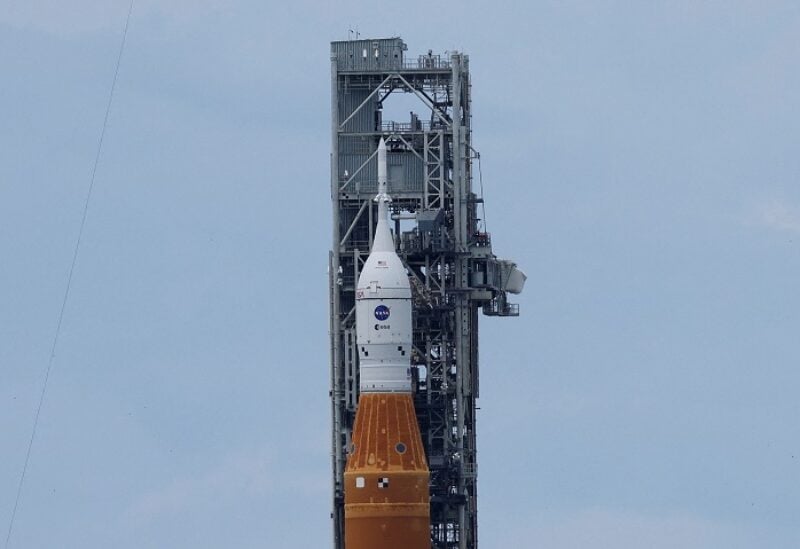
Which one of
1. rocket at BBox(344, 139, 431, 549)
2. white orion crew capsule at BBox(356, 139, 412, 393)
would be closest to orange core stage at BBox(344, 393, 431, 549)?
rocket at BBox(344, 139, 431, 549)

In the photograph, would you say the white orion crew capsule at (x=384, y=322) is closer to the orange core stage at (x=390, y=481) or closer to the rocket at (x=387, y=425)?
the rocket at (x=387, y=425)

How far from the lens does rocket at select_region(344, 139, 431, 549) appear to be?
170 meters

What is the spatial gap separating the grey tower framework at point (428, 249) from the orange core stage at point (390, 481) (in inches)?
135

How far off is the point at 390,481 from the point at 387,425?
206 centimetres

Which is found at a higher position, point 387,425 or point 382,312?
point 382,312

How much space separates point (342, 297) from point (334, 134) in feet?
20.7

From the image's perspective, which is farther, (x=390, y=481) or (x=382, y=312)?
(x=382, y=312)

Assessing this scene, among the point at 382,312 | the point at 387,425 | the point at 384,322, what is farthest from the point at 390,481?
the point at 382,312

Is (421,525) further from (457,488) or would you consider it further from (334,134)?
(334,134)

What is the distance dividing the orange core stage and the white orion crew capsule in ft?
2.39

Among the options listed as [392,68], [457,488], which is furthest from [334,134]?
[457,488]

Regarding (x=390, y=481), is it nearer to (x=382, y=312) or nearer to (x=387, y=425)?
(x=387, y=425)

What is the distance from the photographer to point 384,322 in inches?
6708

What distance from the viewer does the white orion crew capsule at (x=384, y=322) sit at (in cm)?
17038
